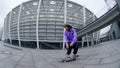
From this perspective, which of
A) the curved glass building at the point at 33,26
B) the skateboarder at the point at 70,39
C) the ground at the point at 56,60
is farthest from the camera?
the curved glass building at the point at 33,26

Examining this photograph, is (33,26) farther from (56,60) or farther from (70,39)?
(70,39)

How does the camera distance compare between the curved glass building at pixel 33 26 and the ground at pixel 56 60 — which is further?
the curved glass building at pixel 33 26

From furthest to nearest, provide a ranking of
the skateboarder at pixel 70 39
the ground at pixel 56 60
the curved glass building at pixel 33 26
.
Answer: the curved glass building at pixel 33 26 → the skateboarder at pixel 70 39 → the ground at pixel 56 60

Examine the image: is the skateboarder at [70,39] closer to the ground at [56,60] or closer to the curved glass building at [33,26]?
the ground at [56,60]

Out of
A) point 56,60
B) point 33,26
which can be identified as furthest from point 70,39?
point 33,26

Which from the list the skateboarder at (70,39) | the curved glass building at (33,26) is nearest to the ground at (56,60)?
the skateboarder at (70,39)

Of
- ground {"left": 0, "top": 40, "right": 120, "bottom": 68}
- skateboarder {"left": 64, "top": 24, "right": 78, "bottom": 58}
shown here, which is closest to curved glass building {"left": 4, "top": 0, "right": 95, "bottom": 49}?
ground {"left": 0, "top": 40, "right": 120, "bottom": 68}

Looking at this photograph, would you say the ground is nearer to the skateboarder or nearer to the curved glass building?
the skateboarder

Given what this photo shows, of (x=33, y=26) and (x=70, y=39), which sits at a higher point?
(x=33, y=26)

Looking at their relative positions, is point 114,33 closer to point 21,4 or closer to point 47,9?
point 47,9

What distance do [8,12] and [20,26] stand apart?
1116mm

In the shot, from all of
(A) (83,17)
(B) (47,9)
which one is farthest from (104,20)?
(B) (47,9)

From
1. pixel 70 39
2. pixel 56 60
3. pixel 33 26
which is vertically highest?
pixel 33 26

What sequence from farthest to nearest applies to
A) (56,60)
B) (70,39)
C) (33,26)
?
(33,26) < (56,60) < (70,39)
